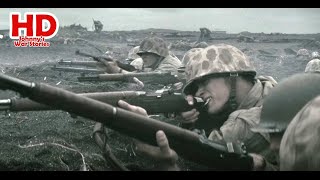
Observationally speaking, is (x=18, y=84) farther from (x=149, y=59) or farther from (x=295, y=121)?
(x=149, y=59)

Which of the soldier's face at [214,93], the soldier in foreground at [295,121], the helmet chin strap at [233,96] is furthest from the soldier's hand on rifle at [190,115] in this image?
the soldier in foreground at [295,121]

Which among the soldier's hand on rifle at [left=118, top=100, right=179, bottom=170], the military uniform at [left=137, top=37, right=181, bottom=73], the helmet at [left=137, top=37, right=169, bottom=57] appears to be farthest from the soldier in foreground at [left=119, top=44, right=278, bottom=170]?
the helmet at [left=137, top=37, right=169, bottom=57]

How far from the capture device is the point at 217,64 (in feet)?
14.4

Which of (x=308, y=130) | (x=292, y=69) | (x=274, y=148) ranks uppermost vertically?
(x=308, y=130)

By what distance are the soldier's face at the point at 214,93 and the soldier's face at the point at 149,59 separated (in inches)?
227

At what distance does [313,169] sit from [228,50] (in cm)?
280

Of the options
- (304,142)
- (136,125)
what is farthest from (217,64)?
(304,142)

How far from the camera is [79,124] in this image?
615 cm

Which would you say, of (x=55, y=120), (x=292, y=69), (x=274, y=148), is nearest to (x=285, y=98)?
(x=274, y=148)

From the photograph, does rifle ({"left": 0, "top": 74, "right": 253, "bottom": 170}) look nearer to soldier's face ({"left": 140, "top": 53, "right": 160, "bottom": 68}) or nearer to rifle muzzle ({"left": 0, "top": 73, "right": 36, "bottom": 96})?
rifle muzzle ({"left": 0, "top": 73, "right": 36, "bottom": 96})

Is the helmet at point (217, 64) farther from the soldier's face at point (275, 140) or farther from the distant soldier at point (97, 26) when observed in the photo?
the distant soldier at point (97, 26)

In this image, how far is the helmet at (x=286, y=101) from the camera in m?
2.99

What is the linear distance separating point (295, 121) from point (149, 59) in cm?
821

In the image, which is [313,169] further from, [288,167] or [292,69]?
[292,69]
